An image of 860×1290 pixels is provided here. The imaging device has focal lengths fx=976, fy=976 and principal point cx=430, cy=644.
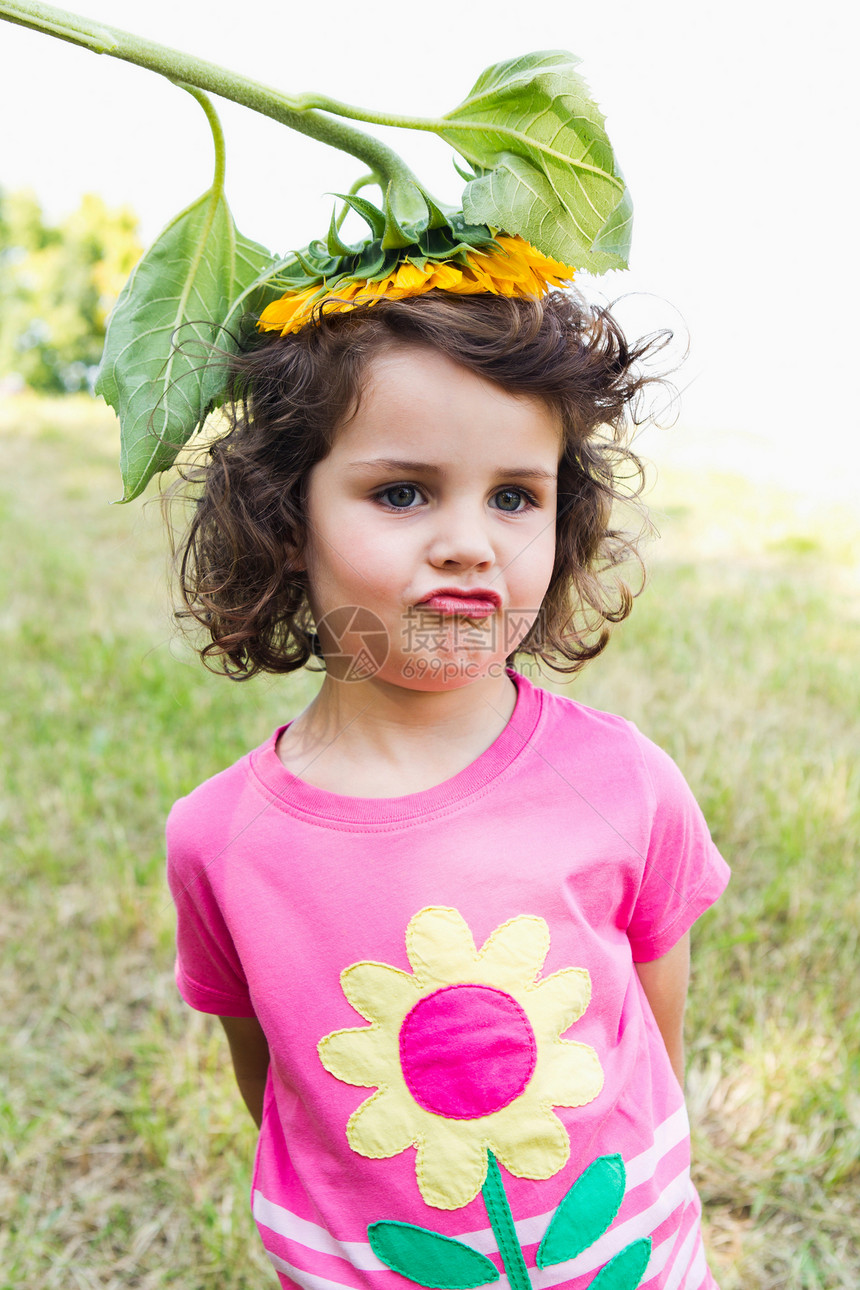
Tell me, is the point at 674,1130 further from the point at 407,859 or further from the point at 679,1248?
the point at 407,859

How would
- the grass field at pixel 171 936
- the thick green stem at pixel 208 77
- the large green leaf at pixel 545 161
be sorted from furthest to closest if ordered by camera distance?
the grass field at pixel 171 936 → the large green leaf at pixel 545 161 → the thick green stem at pixel 208 77

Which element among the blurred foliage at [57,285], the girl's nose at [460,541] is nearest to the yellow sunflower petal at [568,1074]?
the girl's nose at [460,541]

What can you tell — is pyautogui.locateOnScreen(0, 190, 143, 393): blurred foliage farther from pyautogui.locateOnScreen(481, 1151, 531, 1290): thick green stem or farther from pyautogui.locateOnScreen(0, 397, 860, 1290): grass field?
pyautogui.locateOnScreen(481, 1151, 531, 1290): thick green stem

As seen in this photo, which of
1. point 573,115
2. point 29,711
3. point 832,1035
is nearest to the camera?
point 573,115

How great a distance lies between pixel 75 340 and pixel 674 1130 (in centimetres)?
1779

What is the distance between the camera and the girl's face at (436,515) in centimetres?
101

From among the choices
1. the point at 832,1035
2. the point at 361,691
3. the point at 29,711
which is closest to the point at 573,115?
the point at 361,691

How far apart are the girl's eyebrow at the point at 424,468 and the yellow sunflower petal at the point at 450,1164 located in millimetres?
683

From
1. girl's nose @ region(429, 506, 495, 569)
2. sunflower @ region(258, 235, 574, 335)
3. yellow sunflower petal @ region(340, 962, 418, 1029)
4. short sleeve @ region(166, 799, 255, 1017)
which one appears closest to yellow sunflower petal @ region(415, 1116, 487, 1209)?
yellow sunflower petal @ region(340, 962, 418, 1029)

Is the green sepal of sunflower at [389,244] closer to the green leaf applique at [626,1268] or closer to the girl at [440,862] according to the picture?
the girl at [440,862]

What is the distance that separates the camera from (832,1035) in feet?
6.25

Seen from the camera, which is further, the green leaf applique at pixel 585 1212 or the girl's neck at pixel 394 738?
the girl's neck at pixel 394 738

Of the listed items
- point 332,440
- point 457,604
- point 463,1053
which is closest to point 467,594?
point 457,604

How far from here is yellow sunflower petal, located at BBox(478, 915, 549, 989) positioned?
1046 mm
